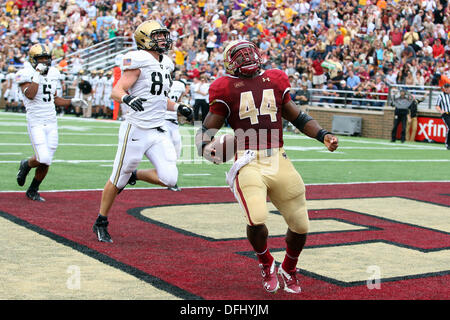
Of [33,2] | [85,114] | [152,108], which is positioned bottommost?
[85,114]

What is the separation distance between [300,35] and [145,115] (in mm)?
18164

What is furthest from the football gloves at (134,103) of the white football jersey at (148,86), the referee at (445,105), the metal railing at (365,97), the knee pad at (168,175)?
the metal railing at (365,97)

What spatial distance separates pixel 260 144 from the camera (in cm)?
470

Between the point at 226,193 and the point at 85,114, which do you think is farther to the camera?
the point at 85,114

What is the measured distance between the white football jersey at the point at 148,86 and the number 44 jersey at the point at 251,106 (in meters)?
1.70

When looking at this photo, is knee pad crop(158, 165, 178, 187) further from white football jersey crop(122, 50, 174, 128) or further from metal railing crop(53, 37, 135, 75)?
metal railing crop(53, 37, 135, 75)

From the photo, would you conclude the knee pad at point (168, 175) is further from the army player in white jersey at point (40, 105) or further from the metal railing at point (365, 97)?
the metal railing at point (365, 97)

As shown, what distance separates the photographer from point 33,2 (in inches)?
1423

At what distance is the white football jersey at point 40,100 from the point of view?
816 centimetres

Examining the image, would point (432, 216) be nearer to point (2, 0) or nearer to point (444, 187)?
point (444, 187)

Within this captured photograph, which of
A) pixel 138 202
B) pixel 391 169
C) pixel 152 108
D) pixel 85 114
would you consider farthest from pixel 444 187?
pixel 85 114

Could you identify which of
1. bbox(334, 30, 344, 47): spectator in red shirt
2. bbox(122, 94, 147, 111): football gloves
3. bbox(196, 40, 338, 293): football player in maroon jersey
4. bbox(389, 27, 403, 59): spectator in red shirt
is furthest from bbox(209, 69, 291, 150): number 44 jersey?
bbox(334, 30, 344, 47): spectator in red shirt

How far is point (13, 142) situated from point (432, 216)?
32.9 feet

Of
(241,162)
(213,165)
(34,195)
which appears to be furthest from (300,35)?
(241,162)
